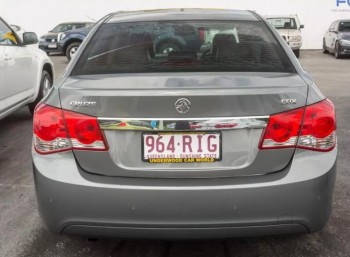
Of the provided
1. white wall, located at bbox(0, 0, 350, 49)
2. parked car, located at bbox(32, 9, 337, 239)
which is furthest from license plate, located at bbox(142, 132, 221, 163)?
white wall, located at bbox(0, 0, 350, 49)

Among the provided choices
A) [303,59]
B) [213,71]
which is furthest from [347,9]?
[213,71]

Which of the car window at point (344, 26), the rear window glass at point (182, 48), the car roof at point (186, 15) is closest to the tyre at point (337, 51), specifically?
the car window at point (344, 26)

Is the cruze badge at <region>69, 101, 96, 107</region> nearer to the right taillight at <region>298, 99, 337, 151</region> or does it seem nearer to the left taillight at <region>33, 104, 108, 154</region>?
the left taillight at <region>33, 104, 108, 154</region>

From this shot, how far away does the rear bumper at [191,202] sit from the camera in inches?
89.9

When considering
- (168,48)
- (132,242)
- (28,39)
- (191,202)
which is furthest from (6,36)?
(191,202)

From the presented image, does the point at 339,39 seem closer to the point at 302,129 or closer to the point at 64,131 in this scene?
the point at 302,129

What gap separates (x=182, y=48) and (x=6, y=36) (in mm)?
3564

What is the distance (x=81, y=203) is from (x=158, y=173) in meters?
0.41

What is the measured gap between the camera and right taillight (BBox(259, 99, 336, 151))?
231 centimetres

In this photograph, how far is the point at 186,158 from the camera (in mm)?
2314

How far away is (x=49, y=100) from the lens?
2494 millimetres

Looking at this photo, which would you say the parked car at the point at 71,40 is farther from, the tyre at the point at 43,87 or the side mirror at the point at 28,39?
the side mirror at the point at 28,39

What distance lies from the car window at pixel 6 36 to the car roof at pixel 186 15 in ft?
8.77

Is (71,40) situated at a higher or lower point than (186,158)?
lower
